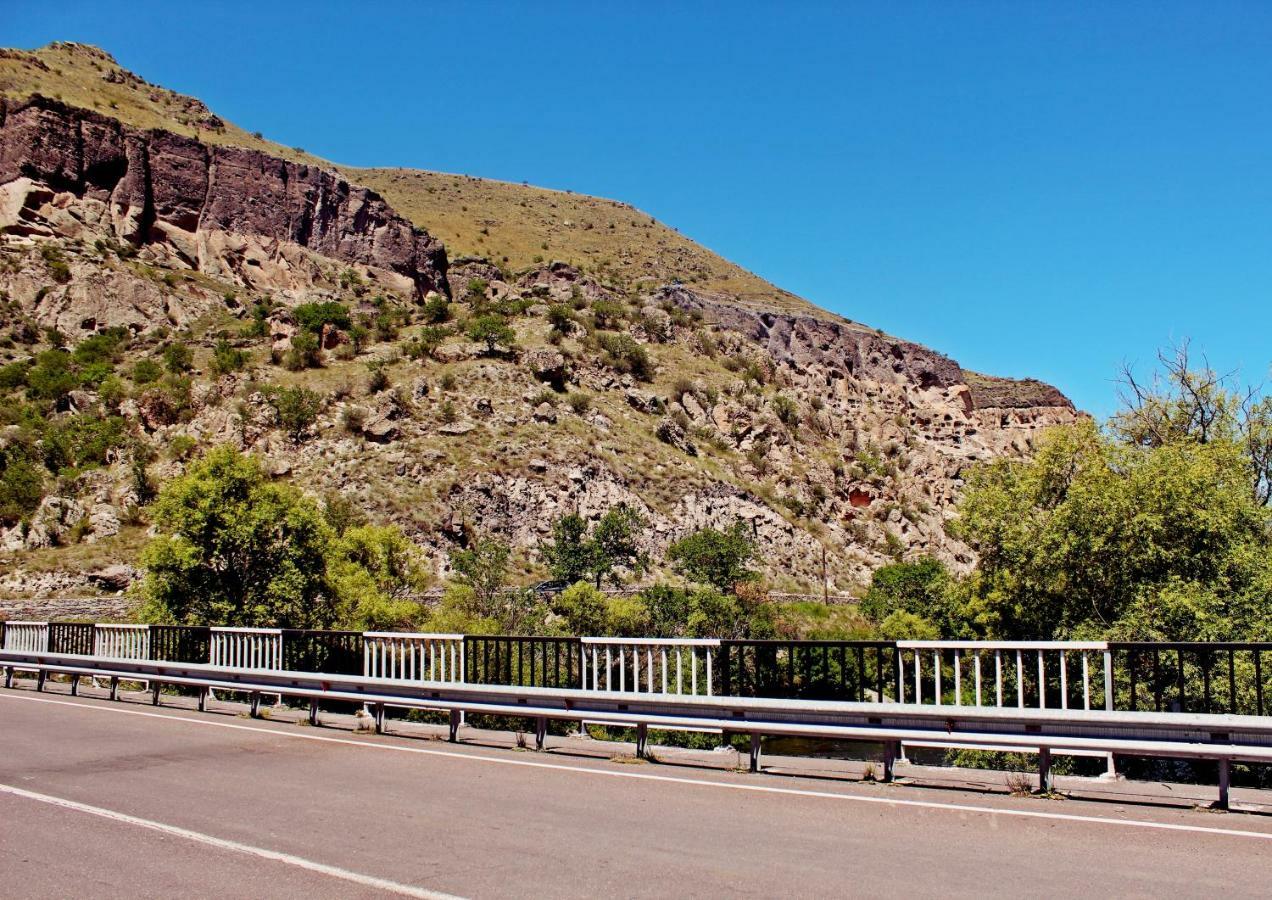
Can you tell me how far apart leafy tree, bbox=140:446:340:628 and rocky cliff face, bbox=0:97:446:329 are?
4635 cm

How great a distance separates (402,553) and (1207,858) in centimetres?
3917

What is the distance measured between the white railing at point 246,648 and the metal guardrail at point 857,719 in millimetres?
1356

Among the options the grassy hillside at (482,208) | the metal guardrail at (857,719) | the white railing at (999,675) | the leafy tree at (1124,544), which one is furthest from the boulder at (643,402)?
the metal guardrail at (857,719)

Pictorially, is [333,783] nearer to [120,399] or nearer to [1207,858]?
[1207,858]

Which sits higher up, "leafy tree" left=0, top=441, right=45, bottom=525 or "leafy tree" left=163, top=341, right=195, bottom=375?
"leafy tree" left=163, top=341, right=195, bottom=375

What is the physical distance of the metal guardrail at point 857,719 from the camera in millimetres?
6996

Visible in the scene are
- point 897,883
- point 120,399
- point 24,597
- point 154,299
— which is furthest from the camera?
point 154,299

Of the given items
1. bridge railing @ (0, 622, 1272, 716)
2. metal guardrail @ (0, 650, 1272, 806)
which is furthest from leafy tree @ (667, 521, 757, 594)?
metal guardrail @ (0, 650, 1272, 806)

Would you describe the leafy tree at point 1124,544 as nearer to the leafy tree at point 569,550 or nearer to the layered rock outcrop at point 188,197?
the leafy tree at point 569,550

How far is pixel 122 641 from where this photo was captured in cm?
1748

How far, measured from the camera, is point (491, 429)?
59875 millimetres

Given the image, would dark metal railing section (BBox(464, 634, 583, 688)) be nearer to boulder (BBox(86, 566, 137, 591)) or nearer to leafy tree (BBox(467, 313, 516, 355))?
boulder (BBox(86, 566, 137, 591))

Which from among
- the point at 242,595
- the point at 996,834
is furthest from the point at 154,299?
the point at 996,834

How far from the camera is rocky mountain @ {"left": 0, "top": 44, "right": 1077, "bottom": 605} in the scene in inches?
2116
